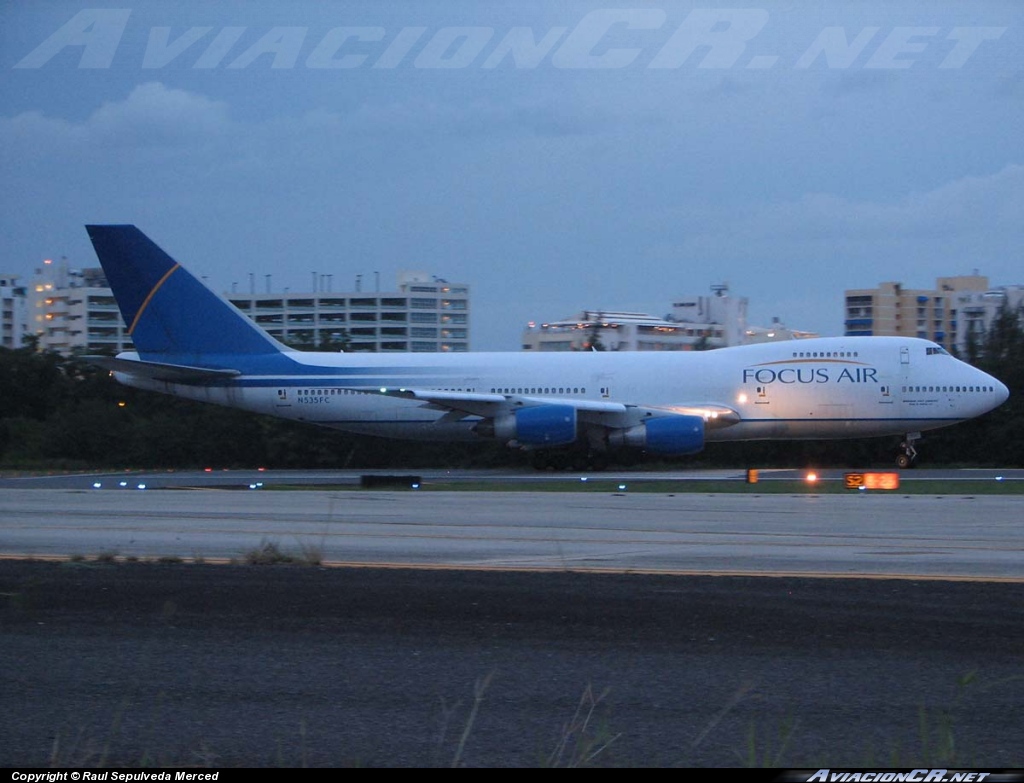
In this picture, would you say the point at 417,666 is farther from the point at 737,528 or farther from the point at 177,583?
the point at 737,528

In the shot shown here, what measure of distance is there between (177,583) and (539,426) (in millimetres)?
20730

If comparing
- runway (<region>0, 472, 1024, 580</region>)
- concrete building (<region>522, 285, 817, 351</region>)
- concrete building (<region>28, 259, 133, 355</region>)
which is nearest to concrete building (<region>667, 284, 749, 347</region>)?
concrete building (<region>522, 285, 817, 351</region>)

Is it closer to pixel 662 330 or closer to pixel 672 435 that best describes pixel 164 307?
pixel 672 435

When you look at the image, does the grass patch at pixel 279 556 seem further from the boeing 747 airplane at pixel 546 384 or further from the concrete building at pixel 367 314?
the concrete building at pixel 367 314

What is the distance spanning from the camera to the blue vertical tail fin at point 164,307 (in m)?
33.7

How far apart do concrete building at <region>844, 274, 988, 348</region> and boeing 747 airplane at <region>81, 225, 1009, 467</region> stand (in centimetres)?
14385

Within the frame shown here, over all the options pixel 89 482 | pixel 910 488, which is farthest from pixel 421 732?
pixel 89 482

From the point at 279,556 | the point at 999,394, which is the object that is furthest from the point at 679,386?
the point at 279,556

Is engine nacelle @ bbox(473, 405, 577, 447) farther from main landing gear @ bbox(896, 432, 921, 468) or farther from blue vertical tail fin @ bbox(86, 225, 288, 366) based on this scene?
main landing gear @ bbox(896, 432, 921, 468)

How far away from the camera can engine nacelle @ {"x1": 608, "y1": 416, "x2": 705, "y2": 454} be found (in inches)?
1239

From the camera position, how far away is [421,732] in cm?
643

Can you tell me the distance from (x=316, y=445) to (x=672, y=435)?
47.3ft

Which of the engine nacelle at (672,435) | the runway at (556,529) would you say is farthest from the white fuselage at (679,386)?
the runway at (556,529)

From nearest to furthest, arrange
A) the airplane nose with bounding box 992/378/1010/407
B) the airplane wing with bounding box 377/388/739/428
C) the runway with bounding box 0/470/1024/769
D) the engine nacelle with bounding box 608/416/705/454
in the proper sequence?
the runway with bounding box 0/470/1024/769
the engine nacelle with bounding box 608/416/705/454
the airplane wing with bounding box 377/388/739/428
the airplane nose with bounding box 992/378/1010/407
